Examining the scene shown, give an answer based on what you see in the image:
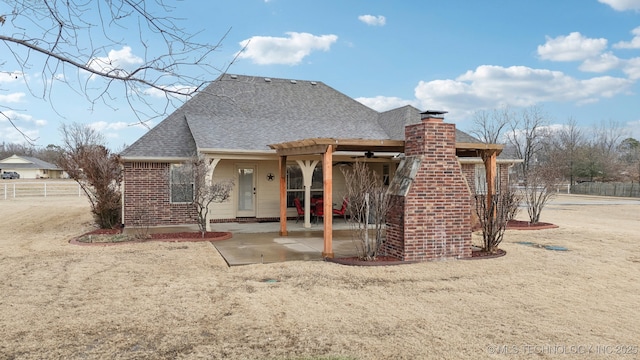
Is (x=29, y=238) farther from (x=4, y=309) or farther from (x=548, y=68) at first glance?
(x=548, y=68)

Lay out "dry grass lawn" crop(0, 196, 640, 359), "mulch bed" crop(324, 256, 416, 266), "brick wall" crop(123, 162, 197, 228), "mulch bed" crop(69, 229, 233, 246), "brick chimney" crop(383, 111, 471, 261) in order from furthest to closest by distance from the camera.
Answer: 1. "brick wall" crop(123, 162, 197, 228)
2. "mulch bed" crop(69, 229, 233, 246)
3. "brick chimney" crop(383, 111, 471, 261)
4. "mulch bed" crop(324, 256, 416, 266)
5. "dry grass lawn" crop(0, 196, 640, 359)

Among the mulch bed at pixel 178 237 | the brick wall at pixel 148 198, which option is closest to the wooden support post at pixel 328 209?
the mulch bed at pixel 178 237

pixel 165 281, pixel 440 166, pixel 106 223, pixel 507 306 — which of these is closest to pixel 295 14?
pixel 440 166

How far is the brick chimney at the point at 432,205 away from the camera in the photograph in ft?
26.3

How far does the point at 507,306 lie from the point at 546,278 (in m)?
2.03

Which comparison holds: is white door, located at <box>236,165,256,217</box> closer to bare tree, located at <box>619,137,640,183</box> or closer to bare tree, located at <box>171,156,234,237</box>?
bare tree, located at <box>171,156,234,237</box>

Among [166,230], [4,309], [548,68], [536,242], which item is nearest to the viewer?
[4,309]

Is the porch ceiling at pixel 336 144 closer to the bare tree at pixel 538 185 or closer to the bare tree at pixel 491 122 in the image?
the bare tree at pixel 538 185

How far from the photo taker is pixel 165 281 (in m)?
6.78

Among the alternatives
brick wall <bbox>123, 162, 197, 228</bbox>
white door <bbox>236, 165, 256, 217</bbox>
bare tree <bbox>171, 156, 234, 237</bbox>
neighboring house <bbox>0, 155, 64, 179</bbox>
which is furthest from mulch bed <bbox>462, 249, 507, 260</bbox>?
neighboring house <bbox>0, 155, 64, 179</bbox>

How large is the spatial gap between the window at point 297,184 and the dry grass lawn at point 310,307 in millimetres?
6446

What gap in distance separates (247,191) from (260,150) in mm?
2595

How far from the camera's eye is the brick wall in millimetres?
13109

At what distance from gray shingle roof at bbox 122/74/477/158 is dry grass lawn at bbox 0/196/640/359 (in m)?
5.23
